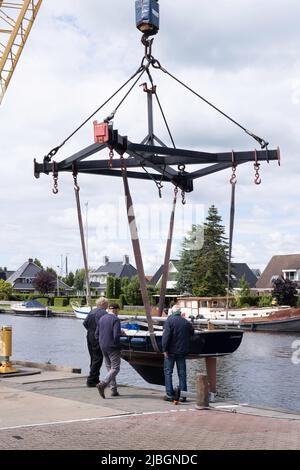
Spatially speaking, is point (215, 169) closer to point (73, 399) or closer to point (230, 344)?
point (230, 344)

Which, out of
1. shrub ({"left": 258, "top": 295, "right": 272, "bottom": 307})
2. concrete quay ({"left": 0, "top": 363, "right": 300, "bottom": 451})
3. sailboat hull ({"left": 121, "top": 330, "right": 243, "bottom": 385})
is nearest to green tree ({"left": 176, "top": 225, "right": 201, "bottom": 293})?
shrub ({"left": 258, "top": 295, "right": 272, "bottom": 307})

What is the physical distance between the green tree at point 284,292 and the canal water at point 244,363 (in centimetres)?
1176

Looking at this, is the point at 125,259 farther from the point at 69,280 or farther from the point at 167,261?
the point at 167,261

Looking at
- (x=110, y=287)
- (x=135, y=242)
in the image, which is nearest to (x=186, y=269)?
(x=110, y=287)

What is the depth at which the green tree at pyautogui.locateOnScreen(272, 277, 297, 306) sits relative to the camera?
207 feet

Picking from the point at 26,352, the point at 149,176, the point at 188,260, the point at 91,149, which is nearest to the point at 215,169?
the point at 149,176

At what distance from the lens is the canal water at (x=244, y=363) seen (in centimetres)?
2117

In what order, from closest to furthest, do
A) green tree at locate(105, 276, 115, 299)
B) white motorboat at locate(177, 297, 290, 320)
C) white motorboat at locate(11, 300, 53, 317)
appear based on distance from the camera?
white motorboat at locate(177, 297, 290, 320) < white motorboat at locate(11, 300, 53, 317) < green tree at locate(105, 276, 115, 299)

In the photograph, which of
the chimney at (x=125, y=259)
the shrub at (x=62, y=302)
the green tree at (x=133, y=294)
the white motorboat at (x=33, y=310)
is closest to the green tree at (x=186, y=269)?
the green tree at (x=133, y=294)

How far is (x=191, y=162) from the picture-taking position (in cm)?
1346

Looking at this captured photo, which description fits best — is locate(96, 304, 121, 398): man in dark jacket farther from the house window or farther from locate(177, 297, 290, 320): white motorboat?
the house window

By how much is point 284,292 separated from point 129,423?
5550 cm

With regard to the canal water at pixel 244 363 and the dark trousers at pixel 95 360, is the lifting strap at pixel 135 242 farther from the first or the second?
the canal water at pixel 244 363

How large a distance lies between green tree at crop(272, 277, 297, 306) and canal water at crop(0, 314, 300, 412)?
11.8 metres
